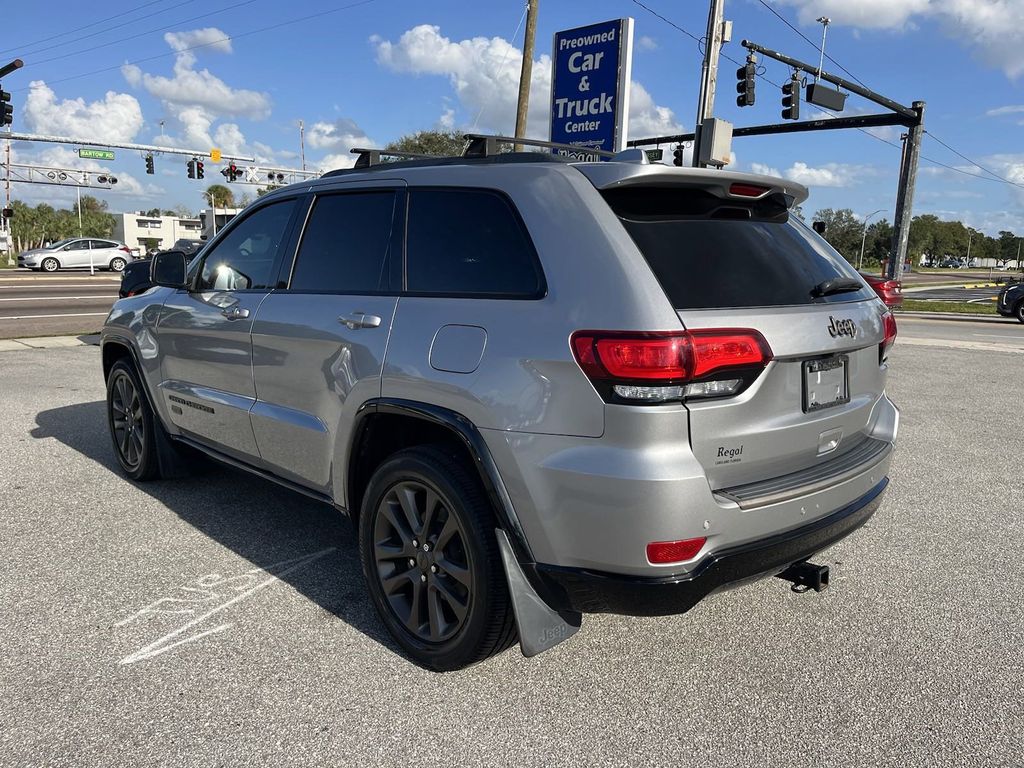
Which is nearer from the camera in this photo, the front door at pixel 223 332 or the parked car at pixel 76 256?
the front door at pixel 223 332

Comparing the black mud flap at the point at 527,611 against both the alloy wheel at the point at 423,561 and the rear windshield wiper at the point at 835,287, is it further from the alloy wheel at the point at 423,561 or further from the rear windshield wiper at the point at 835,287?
the rear windshield wiper at the point at 835,287

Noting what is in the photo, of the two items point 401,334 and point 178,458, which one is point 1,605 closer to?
point 178,458

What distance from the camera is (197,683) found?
Answer: 113 inches

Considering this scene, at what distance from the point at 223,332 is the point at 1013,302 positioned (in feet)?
78.0

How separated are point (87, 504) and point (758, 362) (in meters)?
4.00

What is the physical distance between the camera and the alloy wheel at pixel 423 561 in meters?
2.86

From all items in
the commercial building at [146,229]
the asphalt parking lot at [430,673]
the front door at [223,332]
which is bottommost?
the asphalt parking lot at [430,673]

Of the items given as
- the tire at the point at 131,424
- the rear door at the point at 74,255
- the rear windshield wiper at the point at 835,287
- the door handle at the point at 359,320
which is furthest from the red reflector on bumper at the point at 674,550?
the rear door at the point at 74,255

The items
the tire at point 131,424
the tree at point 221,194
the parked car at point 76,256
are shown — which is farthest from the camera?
the tree at point 221,194

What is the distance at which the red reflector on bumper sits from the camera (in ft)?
7.94

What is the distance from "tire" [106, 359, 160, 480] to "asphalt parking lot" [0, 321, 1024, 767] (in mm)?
313

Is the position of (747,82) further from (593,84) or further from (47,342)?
(47,342)

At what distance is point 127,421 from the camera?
5.21 m

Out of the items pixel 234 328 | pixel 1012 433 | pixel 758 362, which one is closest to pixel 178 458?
pixel 234 328
